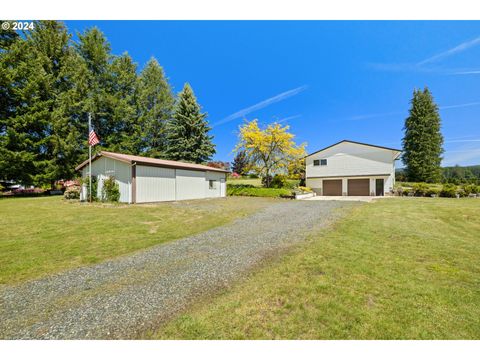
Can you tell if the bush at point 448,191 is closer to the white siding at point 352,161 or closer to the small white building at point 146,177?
the white siding at point 352,161

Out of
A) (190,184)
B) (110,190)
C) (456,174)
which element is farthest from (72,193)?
(456,174)

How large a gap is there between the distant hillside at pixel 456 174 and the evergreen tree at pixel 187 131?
34.2 meters

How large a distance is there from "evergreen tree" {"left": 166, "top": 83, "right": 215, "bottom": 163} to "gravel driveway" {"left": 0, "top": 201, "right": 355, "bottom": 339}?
22839 mm

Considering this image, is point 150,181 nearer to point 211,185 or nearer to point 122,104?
point 211,185

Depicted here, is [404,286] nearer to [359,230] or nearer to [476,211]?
[359,230]

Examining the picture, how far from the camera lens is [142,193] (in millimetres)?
14336

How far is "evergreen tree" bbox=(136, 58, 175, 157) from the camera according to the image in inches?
1102

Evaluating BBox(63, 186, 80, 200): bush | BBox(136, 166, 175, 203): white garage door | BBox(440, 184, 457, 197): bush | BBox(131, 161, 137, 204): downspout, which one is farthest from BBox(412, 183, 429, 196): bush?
BBox(63, 186, 80, 200): bush

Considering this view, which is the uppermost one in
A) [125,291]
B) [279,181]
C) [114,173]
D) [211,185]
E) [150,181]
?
[114,173]

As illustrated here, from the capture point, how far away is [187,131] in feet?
91.7

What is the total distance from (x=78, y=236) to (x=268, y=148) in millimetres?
19692

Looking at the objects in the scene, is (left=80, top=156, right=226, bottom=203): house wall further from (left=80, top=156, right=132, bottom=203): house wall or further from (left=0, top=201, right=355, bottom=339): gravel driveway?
(left=0, top=201, right=355, bottom=339): gravel driveway

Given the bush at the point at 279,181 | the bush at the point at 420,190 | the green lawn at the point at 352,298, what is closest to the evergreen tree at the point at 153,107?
the bush at the point at 279,181
